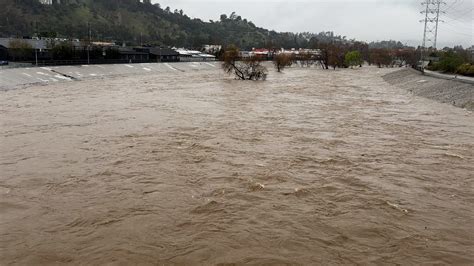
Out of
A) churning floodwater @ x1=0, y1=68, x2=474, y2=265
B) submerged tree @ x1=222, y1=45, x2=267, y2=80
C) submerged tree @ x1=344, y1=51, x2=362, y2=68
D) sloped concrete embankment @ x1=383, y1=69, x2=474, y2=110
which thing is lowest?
churning floodwater @ x1=0, y1=68, x2=474, y2=265

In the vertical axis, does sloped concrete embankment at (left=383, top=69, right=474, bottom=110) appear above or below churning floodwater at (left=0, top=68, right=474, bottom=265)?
above

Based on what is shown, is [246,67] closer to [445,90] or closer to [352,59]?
[445,90]

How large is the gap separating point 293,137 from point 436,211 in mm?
10290

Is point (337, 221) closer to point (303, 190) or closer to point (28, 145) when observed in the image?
point (303, 190)

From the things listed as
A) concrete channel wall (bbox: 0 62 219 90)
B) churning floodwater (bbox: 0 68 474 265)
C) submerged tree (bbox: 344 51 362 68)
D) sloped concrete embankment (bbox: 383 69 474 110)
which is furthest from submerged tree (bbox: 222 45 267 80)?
submerged tree (bbox: 344 51 362 68)

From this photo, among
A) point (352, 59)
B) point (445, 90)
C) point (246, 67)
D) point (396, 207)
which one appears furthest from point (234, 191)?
point (352, 59)

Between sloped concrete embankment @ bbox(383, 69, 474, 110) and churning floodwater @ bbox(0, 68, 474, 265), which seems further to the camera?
sloped concrete embankment @ bbox(383, 69, 474, 110)

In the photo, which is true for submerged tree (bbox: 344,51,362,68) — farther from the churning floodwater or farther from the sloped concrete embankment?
the churning floodwater

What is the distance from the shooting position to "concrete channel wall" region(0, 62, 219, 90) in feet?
156

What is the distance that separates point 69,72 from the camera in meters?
60.5

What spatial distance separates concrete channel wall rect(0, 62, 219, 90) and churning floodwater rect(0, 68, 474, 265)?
2472cm

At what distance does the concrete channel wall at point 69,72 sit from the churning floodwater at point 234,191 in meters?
24.7

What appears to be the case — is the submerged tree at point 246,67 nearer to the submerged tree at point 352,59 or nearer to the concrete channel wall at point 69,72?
A: the concrete channel wall at point 69,72

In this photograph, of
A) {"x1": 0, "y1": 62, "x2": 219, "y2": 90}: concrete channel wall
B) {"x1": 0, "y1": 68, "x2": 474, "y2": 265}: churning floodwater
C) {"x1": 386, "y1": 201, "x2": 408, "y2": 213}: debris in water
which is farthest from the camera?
{"x1": 0, "y1": 62, "x2": 219, "y2": 90}: concrete channel wall
